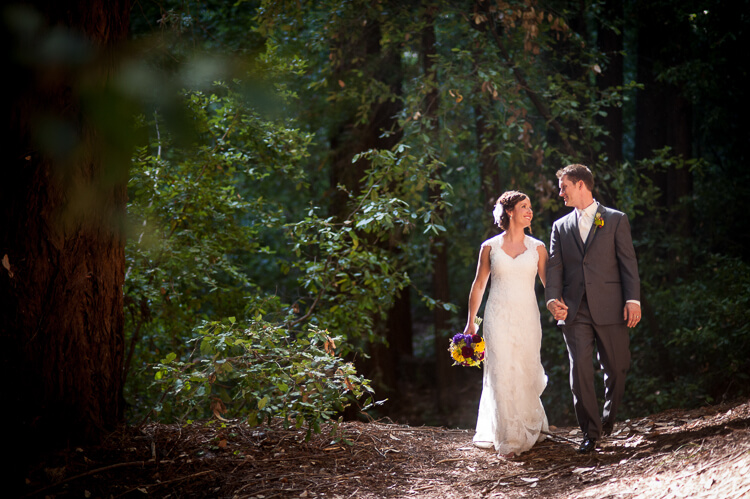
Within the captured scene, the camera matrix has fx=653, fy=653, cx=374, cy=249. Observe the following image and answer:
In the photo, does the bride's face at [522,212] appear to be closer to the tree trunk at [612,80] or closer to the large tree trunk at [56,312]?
the large tree trunk at [56,312]

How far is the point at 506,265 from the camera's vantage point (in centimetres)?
565

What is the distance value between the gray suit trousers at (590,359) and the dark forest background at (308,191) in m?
1.66

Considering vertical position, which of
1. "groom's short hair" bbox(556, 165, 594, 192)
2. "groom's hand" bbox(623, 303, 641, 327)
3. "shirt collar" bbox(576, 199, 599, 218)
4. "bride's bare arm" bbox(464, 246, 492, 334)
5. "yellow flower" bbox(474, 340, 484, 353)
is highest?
"groom's short hair" bbox(556, 165, 594, 192)

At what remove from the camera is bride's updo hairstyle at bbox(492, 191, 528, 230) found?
561 centimetres

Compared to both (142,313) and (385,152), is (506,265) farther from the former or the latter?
(142,313)

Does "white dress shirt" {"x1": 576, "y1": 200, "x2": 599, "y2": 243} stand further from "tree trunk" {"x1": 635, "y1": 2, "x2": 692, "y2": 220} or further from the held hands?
"tree trunk" {"x1": 635, "y1": 2, "x2": 692, "y2": 220}

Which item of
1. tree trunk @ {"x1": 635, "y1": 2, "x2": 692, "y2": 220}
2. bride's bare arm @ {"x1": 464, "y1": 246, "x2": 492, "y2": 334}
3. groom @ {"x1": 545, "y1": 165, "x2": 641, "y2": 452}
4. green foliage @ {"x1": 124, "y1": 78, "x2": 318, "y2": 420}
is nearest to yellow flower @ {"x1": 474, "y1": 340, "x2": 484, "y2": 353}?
bride's bare arm @ {"x1": 464, "y1": 246, "x2": 492, "y2": 334}

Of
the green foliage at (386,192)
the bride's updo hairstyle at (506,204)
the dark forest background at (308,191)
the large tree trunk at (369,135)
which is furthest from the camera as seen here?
the large tree trunk at (369,135)

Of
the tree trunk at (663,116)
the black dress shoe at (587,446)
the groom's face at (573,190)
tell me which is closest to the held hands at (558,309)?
the groom's face at (573,190)

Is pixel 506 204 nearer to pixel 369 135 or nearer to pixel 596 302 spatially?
pixel 596 302

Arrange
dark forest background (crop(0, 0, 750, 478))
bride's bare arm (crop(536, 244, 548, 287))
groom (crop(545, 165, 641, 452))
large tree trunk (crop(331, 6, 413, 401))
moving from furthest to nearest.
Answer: large tree trunk (crop(331, 6, 413, 401)), bride's bare arm (crop(536, 244, 548, 287)), groom (crop(545, 165, 641, 452)), dark forest background (crop(0, 0, 750, 478))

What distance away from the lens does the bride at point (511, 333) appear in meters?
5.42

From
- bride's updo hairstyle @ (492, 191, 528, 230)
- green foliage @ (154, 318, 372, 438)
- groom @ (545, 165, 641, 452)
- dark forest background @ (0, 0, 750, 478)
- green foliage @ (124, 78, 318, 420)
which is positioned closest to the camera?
dark forest background @ (0, 0, 750, 478)

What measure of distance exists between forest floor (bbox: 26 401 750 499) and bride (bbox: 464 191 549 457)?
26cm
